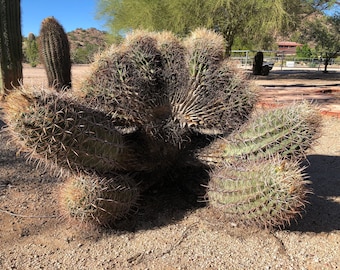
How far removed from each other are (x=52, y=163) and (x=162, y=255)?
988 millimetres

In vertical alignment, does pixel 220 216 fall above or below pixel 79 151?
below

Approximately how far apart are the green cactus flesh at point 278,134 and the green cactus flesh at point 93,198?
3.00 ft

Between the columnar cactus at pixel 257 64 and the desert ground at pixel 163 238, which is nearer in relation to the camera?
the desert ground at pixel 163 238

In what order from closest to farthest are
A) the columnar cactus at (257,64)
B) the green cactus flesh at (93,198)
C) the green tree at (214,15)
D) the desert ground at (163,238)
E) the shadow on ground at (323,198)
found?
the desert ground at (163,238)
the green cactus flesh at (93,198)
the shadow on ground at (323,198)
the green tree at (214,15)
the columnar cactus at (257,64)

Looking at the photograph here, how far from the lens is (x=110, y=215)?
9.29 feet

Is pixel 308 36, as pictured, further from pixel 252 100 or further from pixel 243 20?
pixel 252 100

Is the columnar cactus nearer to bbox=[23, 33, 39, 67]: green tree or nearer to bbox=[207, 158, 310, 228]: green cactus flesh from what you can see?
bbox=[23, 33, 39, 67]: green tree

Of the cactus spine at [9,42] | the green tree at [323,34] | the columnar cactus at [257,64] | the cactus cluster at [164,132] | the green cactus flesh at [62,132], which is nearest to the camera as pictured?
the green cactus flesh at [62,132]

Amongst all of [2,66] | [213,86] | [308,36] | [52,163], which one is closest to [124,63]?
[213,86]

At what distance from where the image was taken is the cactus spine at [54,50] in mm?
8398

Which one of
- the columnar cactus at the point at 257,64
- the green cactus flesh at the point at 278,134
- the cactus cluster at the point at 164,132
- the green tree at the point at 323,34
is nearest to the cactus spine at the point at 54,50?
the cactus cluster at the point at 164,132

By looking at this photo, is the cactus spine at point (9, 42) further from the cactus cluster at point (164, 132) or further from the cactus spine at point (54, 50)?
the cactus cluster at point (164, 132)

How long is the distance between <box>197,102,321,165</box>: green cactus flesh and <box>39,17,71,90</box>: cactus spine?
6219 mm

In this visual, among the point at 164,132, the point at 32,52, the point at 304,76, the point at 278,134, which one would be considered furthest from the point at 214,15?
the point at 32,52
